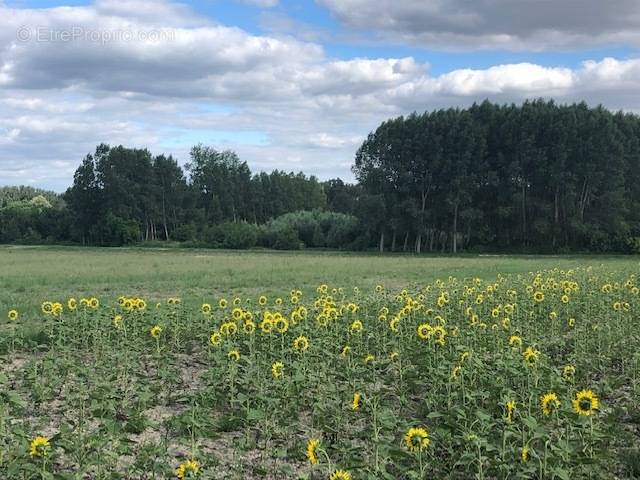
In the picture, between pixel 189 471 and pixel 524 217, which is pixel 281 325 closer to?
pixel 189 471

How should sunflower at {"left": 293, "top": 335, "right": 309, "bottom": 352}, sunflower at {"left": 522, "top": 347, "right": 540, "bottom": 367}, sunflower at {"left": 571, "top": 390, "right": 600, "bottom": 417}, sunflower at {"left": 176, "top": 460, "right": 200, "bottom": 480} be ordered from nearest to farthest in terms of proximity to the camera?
sunflower at {"left": 176, "top": 460, "right": 200, "bottom": 480} < sunflower at {"left": 571, "top": 390, "right": 600, "bottom": 417} < sunflower at {"left": 522, "top": 347, "right": 540, "bottom": 367} < sunflower at {"left": 293, "top": 335, "right": 309, "bottom": 352}

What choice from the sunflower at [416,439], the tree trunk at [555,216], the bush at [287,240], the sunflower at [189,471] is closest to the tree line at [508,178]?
the tree trunk at [555,216]

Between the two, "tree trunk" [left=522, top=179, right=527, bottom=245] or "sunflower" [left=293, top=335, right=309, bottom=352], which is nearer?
"sunflower" [left=293, top=335, right=309, bottom=352]

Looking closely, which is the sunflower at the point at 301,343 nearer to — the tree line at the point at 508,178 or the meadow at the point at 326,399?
the meadow at the point at 326,399

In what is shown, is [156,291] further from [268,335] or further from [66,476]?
[66,476]

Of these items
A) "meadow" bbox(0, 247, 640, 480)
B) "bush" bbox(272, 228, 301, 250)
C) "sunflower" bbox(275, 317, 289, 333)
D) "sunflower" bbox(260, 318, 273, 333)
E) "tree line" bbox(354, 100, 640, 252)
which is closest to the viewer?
"meadow" bbox(0, 247, 640, 480)

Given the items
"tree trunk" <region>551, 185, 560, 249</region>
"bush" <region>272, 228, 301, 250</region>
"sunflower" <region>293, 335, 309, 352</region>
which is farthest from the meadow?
"bush" <region>272, 228, 301, 250</region>

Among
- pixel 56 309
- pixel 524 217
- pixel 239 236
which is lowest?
pixel 56 309

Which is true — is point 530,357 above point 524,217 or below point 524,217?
below

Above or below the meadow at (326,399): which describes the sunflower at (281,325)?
above

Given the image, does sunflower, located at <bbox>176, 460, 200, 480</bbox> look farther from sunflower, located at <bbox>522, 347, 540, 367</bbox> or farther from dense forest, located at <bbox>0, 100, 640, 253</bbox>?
dense forest, located at <bbox>0, 100, 640, 253</bbox>

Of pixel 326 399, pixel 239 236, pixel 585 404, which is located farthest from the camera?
pixel 239 236

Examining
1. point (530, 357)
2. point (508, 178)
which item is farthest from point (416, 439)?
point (508, 178)

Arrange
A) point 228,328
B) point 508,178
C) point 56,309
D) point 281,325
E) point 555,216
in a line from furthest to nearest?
point 508,178 → point 555,216 → point 56,309 → point 281,325 → point 228,328
